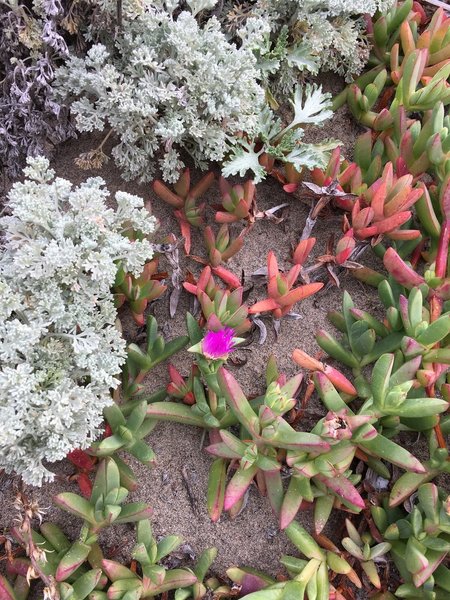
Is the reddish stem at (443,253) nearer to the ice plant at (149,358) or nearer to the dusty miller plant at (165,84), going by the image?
the dusty miller plant at (165,84)

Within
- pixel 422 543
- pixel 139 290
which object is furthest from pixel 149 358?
pixel 422 543

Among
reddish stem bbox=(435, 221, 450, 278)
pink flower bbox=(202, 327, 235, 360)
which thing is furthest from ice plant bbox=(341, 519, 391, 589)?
reddish stem bbox=(435, 221, 450, 278)

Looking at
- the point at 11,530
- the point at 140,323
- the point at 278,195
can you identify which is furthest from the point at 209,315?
the point at 11,530

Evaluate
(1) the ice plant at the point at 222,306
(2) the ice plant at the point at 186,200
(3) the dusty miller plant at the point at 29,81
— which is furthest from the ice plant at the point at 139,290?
(3) the dusty miller plant at the point at 29,81

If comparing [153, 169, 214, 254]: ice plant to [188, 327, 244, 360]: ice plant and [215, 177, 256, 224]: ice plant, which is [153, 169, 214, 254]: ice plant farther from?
[188, 327, 244, 360]: ice plant

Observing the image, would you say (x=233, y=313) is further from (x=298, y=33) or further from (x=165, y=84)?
(x=298, y=33)

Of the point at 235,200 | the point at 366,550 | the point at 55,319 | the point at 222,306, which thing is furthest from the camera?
the point at 235,200

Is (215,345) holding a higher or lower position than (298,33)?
lower
